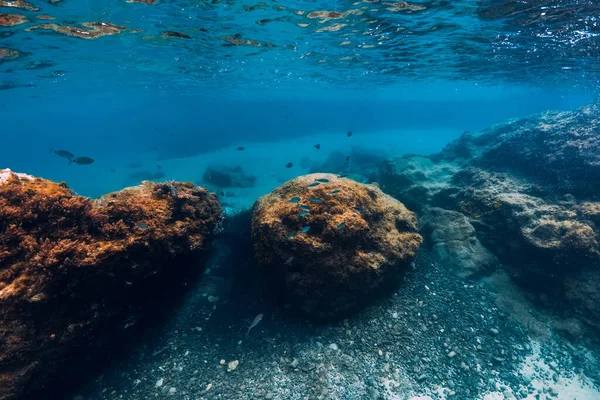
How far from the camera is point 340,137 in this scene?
7169 centimetres

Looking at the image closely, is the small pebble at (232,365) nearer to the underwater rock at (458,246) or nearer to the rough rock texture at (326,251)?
the rough rock texture at (326,251)

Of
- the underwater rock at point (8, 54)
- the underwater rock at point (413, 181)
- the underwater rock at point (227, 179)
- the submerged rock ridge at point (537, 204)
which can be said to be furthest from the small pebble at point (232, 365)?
the underwater rock at point (8, 54)

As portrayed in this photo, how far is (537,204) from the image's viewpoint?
8.98 m

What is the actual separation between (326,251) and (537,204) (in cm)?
780

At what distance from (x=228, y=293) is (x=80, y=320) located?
3.11 meters

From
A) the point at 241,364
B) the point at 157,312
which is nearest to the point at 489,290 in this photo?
the point at 241,364

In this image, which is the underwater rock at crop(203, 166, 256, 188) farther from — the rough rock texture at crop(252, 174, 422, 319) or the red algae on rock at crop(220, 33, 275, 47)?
the rough rock texture at crop(252, 174, 422, 319)

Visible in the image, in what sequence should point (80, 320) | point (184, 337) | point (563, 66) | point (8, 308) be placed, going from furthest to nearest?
point (563, 66)
point (184, 337)
point (80, 320)
point (8, 308)

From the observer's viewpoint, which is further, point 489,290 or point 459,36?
point 459,36

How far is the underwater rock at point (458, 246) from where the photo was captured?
27.1 feet

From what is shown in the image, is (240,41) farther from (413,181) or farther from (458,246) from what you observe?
(458,246)

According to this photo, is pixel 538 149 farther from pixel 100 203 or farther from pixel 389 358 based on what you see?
pixel 100 203

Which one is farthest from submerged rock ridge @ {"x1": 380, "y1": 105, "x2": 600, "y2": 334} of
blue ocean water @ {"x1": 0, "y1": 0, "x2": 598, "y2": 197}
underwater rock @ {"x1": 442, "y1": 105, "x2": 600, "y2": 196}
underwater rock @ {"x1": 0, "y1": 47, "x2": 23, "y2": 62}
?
underwater rock @ {"x1": 0, "y1": 47, "x2": 23, "y2": 62}

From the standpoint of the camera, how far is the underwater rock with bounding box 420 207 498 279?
8.26 m
